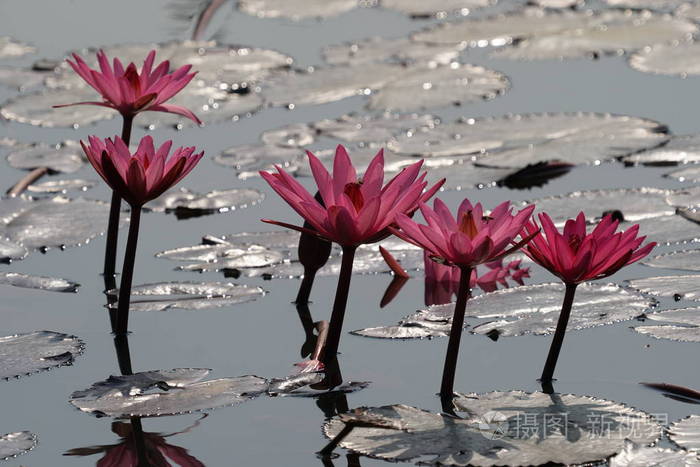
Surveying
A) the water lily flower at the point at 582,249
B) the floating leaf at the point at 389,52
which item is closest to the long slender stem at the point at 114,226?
the water lily flower at the point at 582,249

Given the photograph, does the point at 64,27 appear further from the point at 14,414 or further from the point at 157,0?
the point at 14,414

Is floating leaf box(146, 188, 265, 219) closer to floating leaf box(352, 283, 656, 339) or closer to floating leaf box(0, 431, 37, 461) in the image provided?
floating leaf box(352, 283, 656, 339)

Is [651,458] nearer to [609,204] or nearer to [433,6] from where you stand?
[609,204]

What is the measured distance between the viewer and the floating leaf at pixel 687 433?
1.79 meters

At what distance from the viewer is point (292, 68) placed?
15.4ft

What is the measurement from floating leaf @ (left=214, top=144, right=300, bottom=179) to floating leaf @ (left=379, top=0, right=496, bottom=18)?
2.18m

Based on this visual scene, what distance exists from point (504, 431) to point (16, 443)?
825 mm

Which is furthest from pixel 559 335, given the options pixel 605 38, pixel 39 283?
pixel 605 38

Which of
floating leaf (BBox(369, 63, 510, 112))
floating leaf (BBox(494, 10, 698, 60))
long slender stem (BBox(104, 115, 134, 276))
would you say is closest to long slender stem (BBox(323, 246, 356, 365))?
long slender stem (BBox(104, 115, 134, 276))

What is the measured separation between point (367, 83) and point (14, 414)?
263 cm

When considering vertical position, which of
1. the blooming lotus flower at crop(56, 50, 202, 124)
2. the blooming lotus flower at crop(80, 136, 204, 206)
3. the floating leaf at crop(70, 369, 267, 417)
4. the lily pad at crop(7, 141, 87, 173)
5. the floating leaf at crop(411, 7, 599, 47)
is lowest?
the floating leaf at crop(70, 369, 267, 417)

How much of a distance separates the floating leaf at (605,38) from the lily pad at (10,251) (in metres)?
2.49

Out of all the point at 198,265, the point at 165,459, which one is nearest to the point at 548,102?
the point at 198,265

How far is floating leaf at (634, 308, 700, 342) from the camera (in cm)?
223
